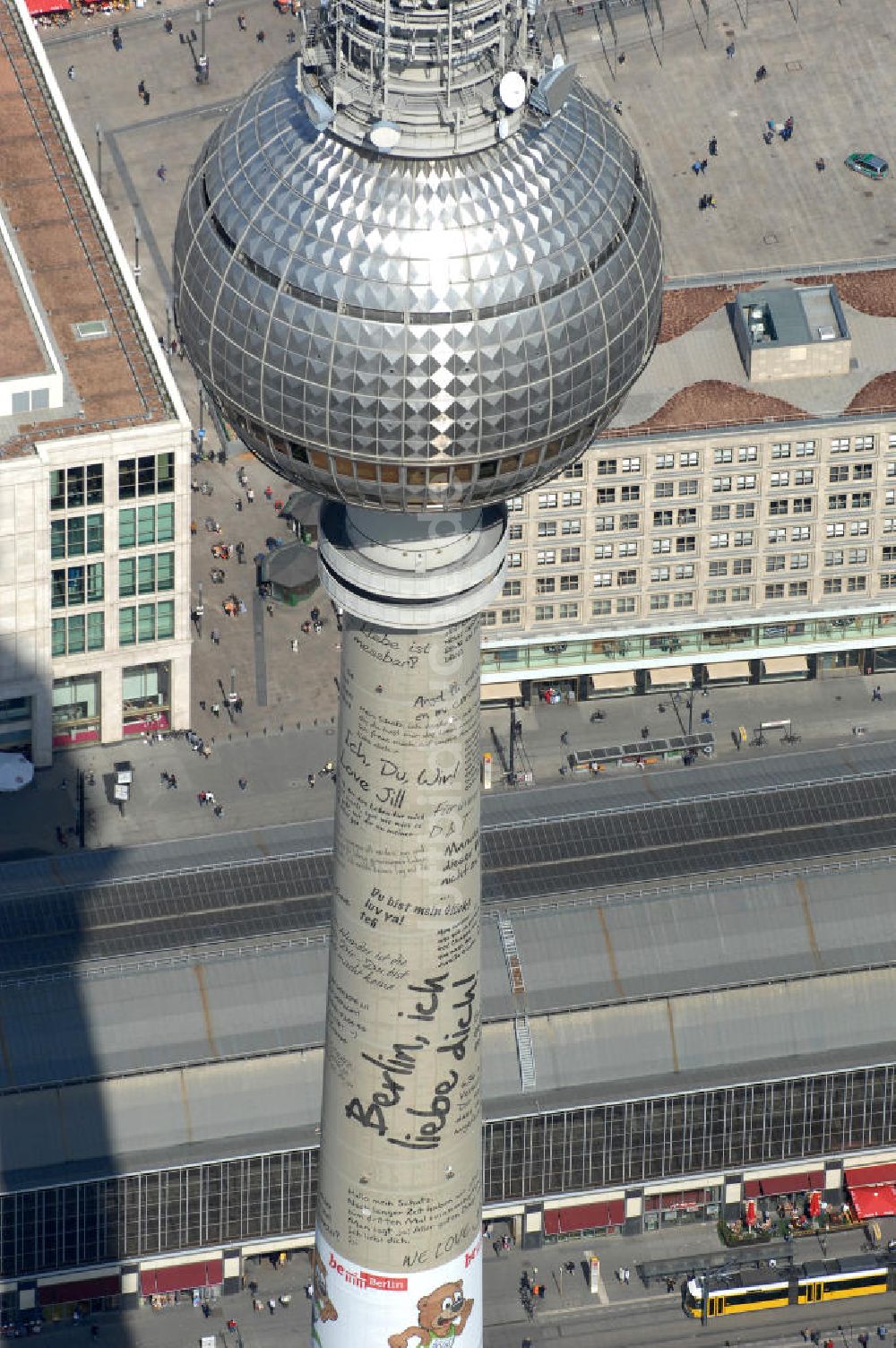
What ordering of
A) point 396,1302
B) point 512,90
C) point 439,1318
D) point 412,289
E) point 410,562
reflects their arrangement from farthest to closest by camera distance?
point 439,1318
point 396,1302
point 410,562
point 412,289
point 512,90

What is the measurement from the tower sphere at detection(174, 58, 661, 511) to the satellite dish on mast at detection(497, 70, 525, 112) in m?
1.17

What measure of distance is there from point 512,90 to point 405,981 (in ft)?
112

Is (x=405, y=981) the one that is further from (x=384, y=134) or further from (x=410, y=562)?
(x=384, y=134)

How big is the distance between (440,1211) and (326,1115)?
5447 millimetres

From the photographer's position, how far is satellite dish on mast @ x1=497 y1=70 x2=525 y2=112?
326 feet

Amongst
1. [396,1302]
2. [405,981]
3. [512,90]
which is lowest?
[396,1302]

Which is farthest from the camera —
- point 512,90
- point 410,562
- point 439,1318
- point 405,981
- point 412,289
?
point 439,1318

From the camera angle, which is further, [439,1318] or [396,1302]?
[439,1318]

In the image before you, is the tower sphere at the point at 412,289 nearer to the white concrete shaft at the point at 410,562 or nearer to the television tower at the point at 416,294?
the television tower at the point at 416,294

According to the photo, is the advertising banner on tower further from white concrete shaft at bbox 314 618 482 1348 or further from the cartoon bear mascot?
white concrete shaft at bbox 314 618 482 1348

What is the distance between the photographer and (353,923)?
120m

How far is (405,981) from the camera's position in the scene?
120812 mm

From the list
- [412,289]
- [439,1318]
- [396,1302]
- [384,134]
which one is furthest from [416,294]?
[439,1318]

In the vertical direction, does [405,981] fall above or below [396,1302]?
above
